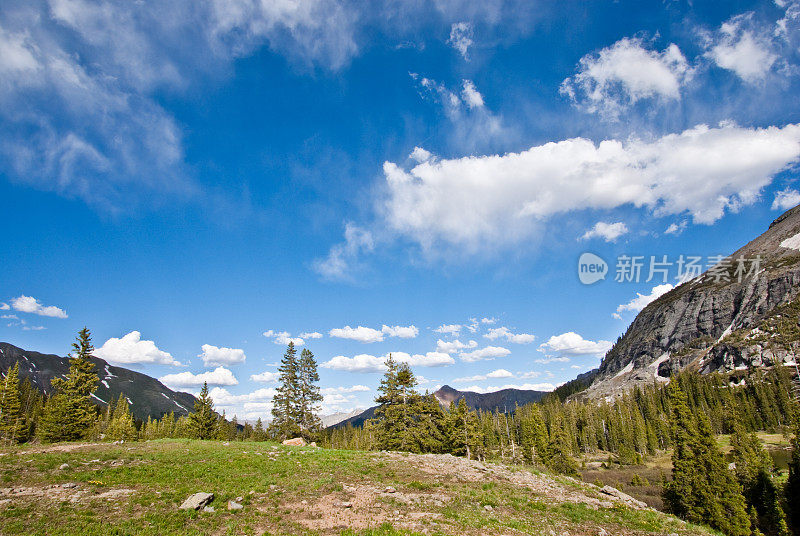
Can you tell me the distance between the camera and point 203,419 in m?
56.7

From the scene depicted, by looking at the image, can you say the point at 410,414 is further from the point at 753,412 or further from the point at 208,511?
the point at 753,412

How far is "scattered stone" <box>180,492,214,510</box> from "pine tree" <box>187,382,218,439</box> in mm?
46304

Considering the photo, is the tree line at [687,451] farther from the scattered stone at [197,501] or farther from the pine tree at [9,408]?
the pine tree at [9,408]

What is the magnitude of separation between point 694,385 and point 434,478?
530ft

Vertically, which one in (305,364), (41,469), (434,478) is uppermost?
(305,364)

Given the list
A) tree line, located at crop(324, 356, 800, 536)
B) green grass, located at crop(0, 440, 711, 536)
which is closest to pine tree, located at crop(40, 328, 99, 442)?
green grass, located at crop(0, 440, 711, 536)

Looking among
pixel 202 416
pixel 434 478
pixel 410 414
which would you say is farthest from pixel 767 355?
pixel 202 416

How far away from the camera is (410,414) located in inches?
1718

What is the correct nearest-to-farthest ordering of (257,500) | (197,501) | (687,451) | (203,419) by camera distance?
(197,501) < (257,500) < (687,451) < (203,419)

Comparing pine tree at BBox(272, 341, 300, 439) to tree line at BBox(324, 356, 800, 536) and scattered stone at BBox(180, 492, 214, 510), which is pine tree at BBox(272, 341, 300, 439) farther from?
scattered stone at BBox(180, 492, 214, 510)

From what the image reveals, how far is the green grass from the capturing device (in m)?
14.8

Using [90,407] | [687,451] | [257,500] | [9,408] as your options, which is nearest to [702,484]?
[687,451]

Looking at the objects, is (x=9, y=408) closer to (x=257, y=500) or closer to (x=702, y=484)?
(x=257, y=500)

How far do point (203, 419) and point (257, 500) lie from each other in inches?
1839
